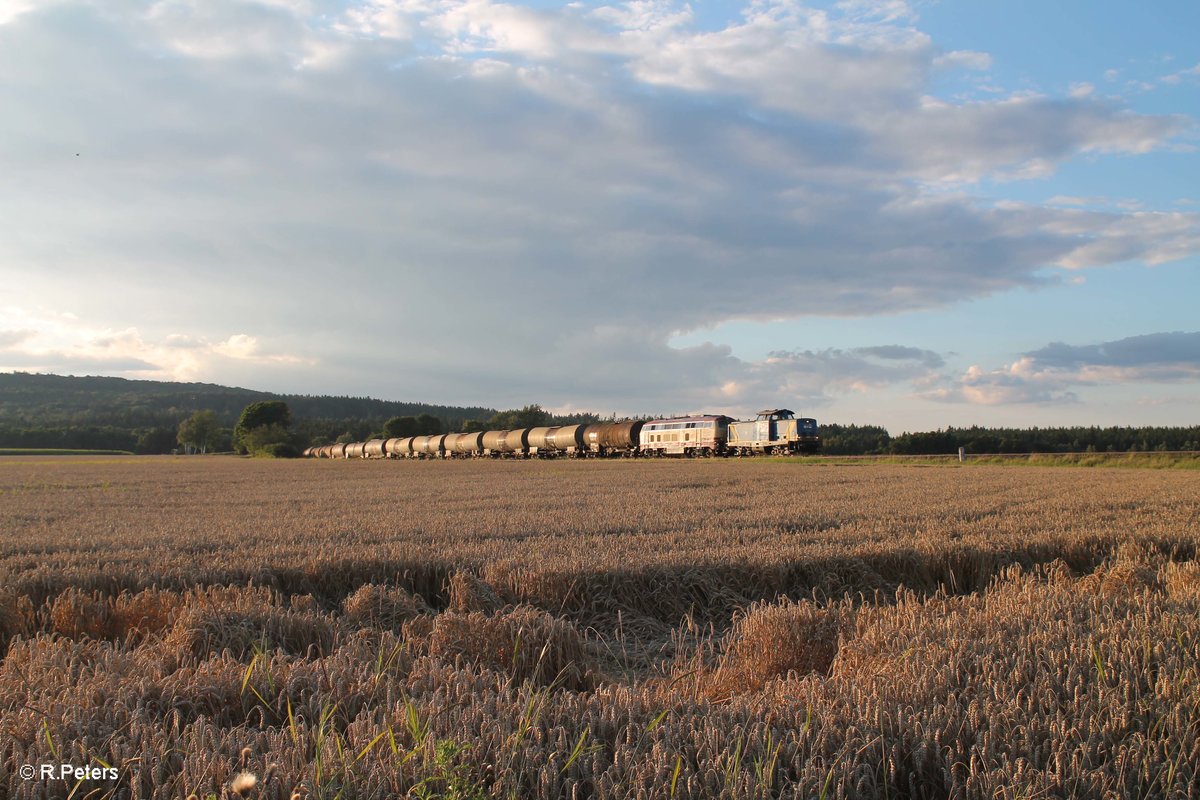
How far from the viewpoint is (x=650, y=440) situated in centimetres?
7075

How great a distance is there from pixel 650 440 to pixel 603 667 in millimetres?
65039

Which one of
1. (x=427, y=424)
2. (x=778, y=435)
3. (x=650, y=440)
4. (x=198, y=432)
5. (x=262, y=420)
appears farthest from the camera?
(x=198, y=432)

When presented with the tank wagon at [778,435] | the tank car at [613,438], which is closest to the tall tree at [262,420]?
the tank car at [613,438]

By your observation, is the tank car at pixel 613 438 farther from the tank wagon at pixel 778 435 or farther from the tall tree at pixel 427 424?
the tall tree at pixel 427 424

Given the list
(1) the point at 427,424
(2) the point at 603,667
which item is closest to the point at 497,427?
(1) the point at 427,424

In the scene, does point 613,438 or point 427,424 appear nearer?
point 613,438

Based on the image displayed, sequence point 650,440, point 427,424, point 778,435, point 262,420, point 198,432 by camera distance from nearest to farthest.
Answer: point 778,435 → point 650,440 → point 262,420 → point 427,424 → point 198,432

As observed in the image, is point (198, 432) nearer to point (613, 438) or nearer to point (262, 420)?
point (262, 420)

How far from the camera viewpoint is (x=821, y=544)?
9.84 metres

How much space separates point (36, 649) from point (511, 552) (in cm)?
478

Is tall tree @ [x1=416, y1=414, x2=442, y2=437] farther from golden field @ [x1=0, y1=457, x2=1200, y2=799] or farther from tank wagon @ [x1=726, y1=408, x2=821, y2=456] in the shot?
golden field @ [x1=0, y1=457, x2=1200, y2=799]

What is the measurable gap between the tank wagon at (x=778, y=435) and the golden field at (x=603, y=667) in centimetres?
4747

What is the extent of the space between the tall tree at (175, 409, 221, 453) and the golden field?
156804 millimetres

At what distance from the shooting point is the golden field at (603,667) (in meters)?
3.05
